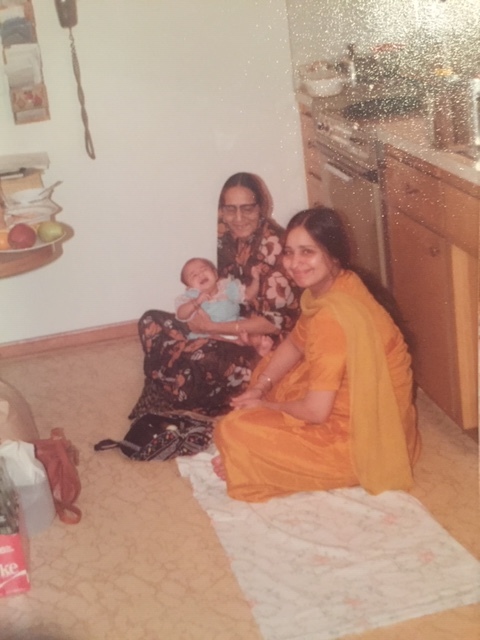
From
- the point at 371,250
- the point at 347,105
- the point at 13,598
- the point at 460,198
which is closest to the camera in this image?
the point at 13,598

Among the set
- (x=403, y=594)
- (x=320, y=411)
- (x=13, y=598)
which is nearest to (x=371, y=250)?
(x=320, y=411)

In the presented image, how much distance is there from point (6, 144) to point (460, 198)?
5.41ft

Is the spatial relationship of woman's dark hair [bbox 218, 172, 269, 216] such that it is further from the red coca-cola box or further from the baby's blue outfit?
the red coca-cola box

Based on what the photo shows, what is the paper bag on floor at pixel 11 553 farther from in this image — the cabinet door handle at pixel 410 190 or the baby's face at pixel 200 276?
the cabinet door handle at pixel 410 190

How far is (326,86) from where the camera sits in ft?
9.61

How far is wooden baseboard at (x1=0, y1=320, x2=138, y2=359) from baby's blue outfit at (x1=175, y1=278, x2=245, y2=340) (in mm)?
624

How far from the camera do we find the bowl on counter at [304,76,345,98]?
2926mm

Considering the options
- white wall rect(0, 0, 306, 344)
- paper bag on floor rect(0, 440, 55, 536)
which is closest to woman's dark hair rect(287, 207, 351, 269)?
paper bag on floor rect(0, 440, 55, 536)

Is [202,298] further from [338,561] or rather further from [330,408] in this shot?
[338,561]

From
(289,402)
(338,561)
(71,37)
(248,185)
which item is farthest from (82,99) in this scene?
(338,561)

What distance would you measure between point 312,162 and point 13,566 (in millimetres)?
1796

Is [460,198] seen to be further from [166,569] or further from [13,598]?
[13,598]

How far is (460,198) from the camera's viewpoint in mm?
2049

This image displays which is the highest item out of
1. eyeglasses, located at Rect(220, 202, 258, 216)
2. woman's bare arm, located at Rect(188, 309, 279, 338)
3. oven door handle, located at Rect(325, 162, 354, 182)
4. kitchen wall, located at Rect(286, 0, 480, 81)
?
kitchen wall, located at Rect(286, 0, 480, 81)
